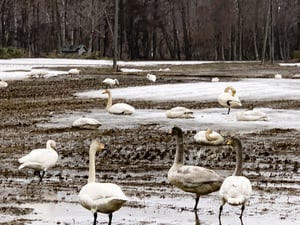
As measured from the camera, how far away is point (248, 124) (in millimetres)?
21406

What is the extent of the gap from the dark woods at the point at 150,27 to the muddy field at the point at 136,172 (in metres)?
77.1

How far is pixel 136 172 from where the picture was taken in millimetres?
14805

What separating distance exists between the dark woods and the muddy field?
253ft

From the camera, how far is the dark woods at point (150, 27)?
10312 centimetres

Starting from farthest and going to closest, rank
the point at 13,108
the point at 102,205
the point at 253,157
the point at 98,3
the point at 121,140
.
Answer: the point at 98,3 < the point at 13,108 < the point at 121,140 < the point at 253,157 < the point at 102,205

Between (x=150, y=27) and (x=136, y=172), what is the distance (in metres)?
93.9

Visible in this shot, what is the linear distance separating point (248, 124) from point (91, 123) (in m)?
4.18

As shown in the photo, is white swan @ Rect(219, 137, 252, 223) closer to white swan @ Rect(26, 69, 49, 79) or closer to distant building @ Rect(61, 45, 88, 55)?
white swan @ Rect(26, 69, 49, 79)

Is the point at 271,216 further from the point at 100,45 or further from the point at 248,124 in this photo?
the point at 100,45

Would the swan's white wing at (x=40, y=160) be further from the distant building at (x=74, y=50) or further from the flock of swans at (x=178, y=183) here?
the distant building at (x=74, y=50)

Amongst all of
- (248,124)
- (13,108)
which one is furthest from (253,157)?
(13,108)

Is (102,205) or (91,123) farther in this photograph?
(91,123)

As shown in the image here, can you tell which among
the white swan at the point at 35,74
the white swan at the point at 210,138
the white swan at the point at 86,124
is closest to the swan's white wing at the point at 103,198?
the white swan at the point at 210,138

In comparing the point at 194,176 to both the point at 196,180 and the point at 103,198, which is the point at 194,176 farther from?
the point at 103,198
